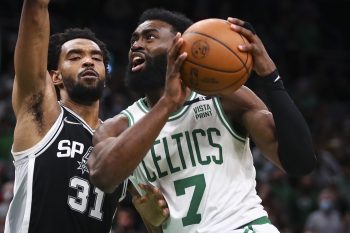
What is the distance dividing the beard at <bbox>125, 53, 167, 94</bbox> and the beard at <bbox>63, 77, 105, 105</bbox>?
75 cm

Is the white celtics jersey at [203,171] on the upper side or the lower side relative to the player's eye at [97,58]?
lower

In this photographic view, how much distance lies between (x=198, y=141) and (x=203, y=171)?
0.62 ft

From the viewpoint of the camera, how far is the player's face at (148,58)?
16.1 ft

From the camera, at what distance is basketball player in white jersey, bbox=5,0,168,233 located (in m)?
5.18

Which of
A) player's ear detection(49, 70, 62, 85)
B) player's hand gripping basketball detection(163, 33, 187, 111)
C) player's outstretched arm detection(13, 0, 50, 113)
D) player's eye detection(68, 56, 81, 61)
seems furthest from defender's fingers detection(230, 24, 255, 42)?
player's ear detection(49, 70, 62, 85)

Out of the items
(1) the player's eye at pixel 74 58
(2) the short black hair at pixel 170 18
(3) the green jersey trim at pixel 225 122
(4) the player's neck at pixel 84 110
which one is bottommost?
(4) the player's neck at pixel 84 110

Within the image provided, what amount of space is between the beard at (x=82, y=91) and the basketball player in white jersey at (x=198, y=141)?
0.63 m

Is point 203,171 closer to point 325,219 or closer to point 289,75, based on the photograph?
point 325,219

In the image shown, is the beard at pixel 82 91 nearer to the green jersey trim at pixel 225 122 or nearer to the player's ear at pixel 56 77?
the player's ear at pixel 56 77

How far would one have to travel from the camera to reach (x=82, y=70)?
565cm

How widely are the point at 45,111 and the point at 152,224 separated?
42.9 inches

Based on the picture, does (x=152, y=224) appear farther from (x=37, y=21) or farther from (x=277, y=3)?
(x=277, y=3)

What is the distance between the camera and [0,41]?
43.1 ft

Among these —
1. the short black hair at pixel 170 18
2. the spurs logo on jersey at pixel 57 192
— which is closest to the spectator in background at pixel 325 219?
the spurs logo on jersey at pixel 57 192
